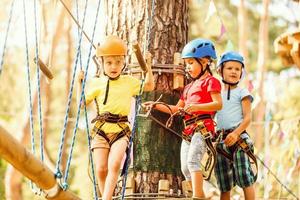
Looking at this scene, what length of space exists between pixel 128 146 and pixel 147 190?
38 cm

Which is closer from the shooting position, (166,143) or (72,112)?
(166,143)

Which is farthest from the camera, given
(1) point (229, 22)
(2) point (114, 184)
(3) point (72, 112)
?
(1) point (229, 22)

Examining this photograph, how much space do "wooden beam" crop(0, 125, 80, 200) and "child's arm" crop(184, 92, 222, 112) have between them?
1051mm

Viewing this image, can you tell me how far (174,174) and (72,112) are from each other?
13.1 m

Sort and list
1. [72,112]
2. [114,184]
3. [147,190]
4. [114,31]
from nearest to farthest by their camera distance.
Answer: [114,184] → [147,190] → [114,31] → [72,112]

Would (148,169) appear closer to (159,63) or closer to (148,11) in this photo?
(159,63)

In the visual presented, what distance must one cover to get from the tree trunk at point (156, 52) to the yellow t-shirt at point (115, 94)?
0.37 meters

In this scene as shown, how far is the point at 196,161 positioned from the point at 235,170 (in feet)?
1.10

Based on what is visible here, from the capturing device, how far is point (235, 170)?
4.54 metres

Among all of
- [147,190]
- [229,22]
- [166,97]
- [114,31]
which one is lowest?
[147,190]

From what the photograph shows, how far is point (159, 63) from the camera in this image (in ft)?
15.6

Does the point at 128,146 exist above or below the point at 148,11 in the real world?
below

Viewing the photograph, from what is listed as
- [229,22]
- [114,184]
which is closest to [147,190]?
[114,184]

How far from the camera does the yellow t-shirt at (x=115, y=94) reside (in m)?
4.26
